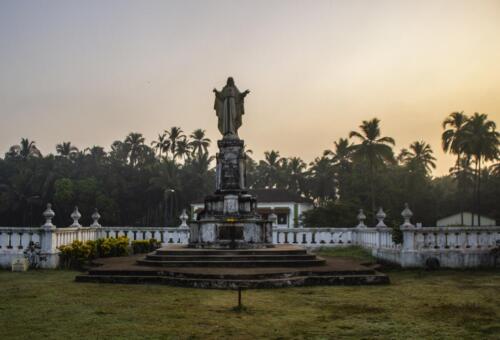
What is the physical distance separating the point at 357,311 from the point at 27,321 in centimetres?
569

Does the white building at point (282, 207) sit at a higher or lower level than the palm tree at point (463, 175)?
lower

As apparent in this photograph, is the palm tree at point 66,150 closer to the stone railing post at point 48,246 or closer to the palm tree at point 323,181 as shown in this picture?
the palm tree at point 323,181

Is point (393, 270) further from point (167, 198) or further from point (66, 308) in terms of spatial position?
point (167, 198)

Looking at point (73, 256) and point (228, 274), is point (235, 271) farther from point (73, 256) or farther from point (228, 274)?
point (73, 256)

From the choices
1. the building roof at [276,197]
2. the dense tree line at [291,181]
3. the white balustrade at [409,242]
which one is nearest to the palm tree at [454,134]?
the dense tree line at [291,181]

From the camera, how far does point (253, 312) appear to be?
916cm

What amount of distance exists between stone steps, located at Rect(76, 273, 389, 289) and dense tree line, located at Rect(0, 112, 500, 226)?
33.0 m

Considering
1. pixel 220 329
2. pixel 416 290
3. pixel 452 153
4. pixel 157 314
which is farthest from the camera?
pixel 452 153

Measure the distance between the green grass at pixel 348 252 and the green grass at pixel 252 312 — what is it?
23.7 feet

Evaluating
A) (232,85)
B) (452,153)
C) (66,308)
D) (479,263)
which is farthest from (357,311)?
(452,153)

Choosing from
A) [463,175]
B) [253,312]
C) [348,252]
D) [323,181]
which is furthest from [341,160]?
[253,312]

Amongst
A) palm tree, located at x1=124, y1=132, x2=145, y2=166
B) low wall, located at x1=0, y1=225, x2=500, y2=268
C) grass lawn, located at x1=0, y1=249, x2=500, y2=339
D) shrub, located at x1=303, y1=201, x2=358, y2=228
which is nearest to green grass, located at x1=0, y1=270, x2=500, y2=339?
grass lawn, located at x1=0, y1=249, x2=500, y2=339

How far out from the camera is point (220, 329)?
7.82 m

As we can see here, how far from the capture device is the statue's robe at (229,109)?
21.3m
